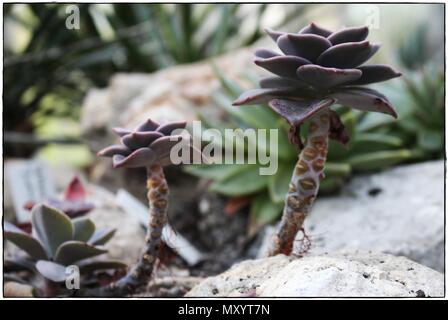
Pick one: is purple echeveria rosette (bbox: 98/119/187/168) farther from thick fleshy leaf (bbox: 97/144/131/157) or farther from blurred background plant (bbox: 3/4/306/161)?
blurred background plant (bbox: 3/4/306/161)

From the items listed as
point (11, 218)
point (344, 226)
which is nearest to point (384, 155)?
point (344, 226)

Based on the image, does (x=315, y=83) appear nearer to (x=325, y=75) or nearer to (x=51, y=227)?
(x=325, y=75)

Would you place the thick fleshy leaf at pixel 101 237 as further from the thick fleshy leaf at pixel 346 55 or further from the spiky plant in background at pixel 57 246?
the thick fleshy leaf at pixel 346 55

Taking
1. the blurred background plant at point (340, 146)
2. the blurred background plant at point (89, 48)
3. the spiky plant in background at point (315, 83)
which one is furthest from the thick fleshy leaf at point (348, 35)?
the blurred background plant at point (89, 48)

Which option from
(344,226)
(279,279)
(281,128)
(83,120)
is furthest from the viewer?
(83,120)

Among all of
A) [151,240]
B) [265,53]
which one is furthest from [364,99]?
[151,240]

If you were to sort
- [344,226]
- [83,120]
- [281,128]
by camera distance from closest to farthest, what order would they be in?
[344,226] < [281,128] < [83,120]
